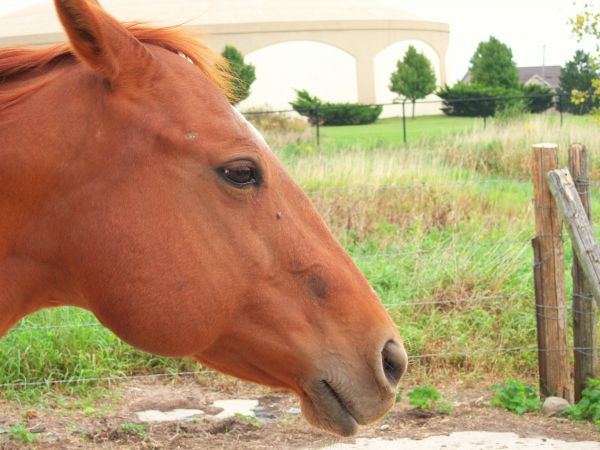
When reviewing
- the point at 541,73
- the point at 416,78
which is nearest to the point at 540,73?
the point at 541,73

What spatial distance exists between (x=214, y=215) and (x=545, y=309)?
11.4 feet

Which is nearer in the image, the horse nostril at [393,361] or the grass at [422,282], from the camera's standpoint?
the horse nostril at [393,361]

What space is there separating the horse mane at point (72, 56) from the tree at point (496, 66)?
31.8 meters

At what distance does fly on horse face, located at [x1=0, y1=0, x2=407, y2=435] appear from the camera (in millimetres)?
1780

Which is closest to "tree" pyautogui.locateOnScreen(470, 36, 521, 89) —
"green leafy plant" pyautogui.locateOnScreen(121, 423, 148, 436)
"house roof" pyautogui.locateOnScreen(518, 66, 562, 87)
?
"house roof" pyautogui.locateOnScreen(518, 66, 562, 87)

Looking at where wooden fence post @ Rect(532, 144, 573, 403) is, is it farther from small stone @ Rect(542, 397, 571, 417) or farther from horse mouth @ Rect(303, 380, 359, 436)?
horse mouth @ Rect(303, 380, 359, 436)

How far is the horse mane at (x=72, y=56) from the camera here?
186cm

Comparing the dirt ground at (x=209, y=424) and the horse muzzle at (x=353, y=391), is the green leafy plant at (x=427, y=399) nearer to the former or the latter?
the dirt ground at (x=209, y=424)

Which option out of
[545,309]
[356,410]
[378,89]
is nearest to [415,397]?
[545,309]

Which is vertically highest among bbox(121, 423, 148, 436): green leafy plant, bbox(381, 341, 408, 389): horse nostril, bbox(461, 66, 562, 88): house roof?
bbox(461, 66, 562, 88): house roof

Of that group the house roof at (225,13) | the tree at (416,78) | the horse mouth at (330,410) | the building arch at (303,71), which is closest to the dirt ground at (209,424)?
the horse mouth at (330,410)

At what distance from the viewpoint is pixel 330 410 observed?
6.32 ft

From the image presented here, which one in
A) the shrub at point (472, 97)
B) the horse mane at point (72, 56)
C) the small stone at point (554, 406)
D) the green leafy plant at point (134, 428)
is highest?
the shrub at point (472, 97)

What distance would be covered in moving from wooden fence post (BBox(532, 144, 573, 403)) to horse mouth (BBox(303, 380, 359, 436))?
3103mm
